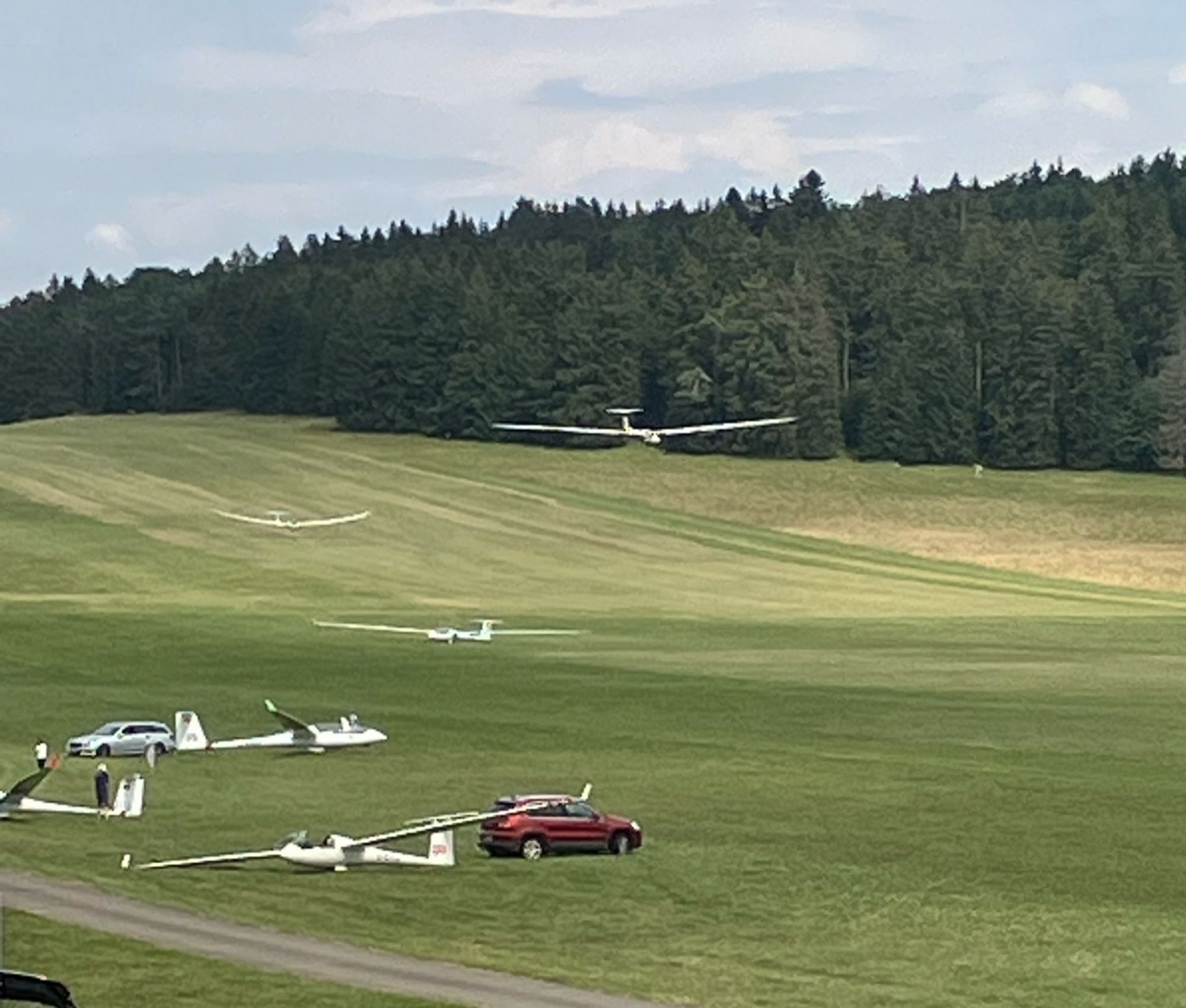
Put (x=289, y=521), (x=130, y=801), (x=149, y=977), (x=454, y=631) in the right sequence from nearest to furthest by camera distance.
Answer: (x=149, y=977), (x=130, y=801), (x=454, y=631), (x=289, y=521)

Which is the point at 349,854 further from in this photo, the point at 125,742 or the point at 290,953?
the point at 125,742

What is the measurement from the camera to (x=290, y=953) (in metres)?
38.9

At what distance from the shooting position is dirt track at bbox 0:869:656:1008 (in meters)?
36.3

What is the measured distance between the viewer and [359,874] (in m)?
46.2

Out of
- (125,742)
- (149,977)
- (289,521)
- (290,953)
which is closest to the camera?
(149,977)

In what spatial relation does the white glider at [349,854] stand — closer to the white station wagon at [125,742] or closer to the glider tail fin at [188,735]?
the white station wagon at [125,742]

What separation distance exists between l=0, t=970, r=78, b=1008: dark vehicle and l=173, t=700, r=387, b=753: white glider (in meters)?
40.2

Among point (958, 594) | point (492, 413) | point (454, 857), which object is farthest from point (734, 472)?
point (454, 857)

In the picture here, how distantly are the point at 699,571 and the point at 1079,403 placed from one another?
60.9 meters

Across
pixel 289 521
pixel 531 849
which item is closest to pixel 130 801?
pixel 531 849

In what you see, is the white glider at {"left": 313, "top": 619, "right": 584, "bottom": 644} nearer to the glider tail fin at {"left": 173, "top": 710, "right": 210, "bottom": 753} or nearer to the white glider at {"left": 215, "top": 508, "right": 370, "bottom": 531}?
the glider tail fin at {"left": 173, "top": 710, "right": 210, "bottom": 753}

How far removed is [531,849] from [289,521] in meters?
90.2

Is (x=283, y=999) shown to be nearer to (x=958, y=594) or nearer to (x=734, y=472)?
(x=958, y=594)

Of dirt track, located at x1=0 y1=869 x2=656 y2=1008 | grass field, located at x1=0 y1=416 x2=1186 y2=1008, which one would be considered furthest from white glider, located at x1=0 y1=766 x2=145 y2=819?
dirt track, located at x1=0 y1=869 x2=656 y2=1008
